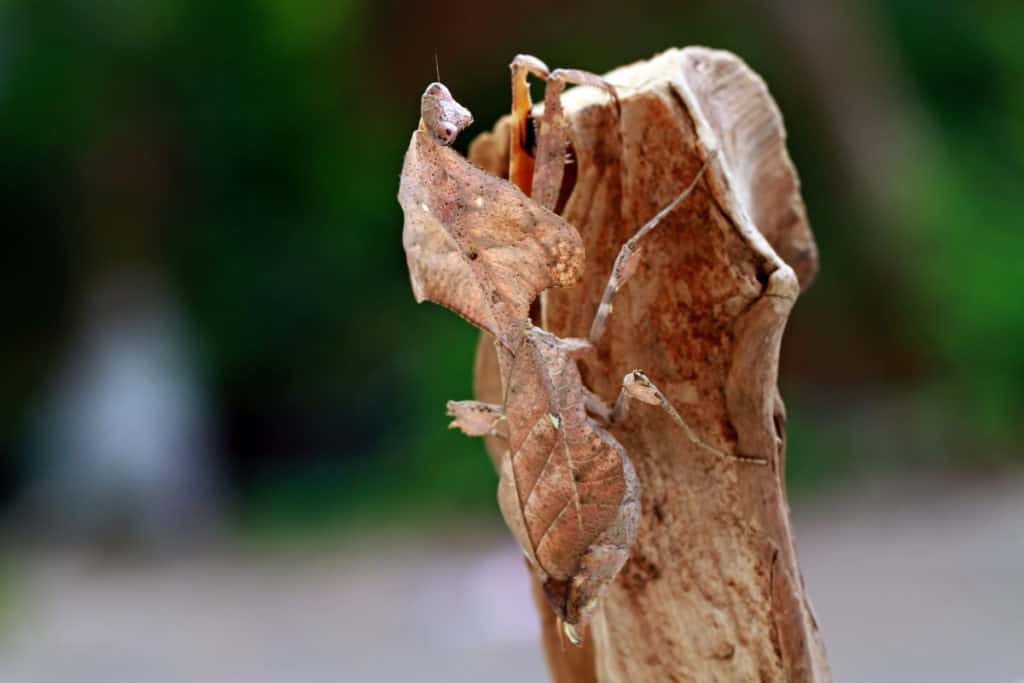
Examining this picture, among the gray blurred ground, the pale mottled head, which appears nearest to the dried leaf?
the pale mottled head

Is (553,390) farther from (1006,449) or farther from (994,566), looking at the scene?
(1006,449)

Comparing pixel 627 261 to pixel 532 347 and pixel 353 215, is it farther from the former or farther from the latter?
pixel 353 215

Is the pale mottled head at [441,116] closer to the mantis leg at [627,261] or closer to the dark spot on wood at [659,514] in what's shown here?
the mantis leg at [627,261]

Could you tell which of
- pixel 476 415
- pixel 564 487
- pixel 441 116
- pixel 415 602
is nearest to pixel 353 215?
pixel 415 602

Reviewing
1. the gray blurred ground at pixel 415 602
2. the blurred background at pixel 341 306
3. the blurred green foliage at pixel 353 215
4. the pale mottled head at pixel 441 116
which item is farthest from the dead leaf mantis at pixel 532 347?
the blurred green foliage at pixel 353 215

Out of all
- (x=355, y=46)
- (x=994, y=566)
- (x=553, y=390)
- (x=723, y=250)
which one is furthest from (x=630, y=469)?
(x=355, y=46)

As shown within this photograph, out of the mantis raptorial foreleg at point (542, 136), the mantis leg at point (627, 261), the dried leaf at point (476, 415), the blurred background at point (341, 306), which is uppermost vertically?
the blurred background at point (341, 306)

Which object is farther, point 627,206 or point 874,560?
point 874,560
